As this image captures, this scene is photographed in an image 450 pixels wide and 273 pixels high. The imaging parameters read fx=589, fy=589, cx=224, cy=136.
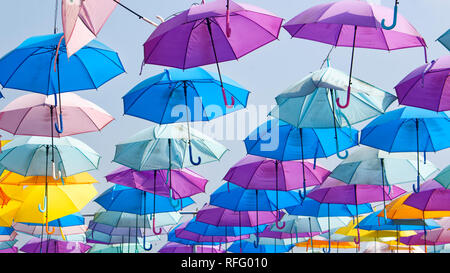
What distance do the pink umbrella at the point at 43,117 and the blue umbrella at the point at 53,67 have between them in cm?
109

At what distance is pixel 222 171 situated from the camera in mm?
15477

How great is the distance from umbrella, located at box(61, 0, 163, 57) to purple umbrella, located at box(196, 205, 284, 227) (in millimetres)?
7653

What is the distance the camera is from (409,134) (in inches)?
295

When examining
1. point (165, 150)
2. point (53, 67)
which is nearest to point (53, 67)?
point (53, 67)

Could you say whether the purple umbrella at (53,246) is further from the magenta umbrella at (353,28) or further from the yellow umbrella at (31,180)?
the magenta umbrella at (353,28)

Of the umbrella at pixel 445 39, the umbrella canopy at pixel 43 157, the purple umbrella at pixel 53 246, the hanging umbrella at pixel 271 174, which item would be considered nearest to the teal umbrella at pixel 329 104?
the umbrella at pixel 445 39

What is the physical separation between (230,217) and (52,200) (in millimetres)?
3856

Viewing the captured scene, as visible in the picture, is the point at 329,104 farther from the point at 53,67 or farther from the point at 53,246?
the point at 53,246

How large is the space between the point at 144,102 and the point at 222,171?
8550 mm

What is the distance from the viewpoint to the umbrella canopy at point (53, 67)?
5855mm

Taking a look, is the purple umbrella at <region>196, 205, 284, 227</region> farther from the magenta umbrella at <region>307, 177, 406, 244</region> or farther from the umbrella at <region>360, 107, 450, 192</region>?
the umbrella at <region>360, 107, 450, 192</region>

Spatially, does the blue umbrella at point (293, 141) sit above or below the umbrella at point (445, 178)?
above

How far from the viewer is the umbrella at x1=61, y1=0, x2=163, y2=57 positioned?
408 cm
